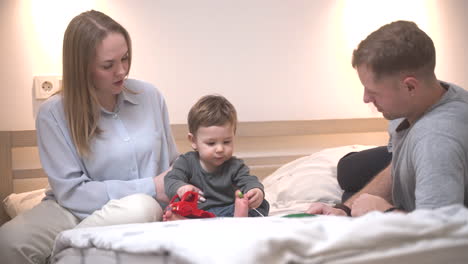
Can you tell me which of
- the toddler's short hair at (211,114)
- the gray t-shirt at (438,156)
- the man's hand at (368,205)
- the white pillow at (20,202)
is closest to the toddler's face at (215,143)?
the toddler's short hair at (211,114)

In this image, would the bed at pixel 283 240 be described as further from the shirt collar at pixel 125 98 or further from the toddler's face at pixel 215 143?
the shirt collar at pixel 125 98

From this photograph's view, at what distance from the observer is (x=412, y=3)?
10.3 feet

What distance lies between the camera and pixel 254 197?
67.1 inches

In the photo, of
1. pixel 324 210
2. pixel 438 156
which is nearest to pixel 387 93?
pixel 438 156

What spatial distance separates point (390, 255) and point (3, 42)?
2.15 meters

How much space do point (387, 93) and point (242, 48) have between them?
1.51m

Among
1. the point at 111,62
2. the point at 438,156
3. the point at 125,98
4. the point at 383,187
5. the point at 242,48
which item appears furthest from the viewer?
the point at 242,48

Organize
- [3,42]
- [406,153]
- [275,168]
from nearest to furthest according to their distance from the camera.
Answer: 1. [406,153]
2. [3,42]
3. [275,168]

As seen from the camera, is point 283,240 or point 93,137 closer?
point 283,240

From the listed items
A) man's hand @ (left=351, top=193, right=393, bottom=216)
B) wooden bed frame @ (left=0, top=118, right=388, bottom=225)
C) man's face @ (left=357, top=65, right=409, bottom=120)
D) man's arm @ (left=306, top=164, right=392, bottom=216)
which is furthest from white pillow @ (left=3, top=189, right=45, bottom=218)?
man's face @ (left=357, top=65, right=409, bottom=120)

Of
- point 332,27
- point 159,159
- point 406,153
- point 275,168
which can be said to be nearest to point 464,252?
point 406,153

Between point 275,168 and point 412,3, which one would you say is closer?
point 275,168

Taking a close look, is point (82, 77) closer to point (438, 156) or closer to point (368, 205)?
point (368, 205)

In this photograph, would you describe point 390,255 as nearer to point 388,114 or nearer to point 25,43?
point 388,114
